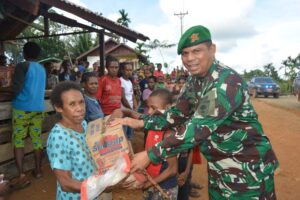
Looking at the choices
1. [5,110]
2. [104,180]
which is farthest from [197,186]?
[104,180]

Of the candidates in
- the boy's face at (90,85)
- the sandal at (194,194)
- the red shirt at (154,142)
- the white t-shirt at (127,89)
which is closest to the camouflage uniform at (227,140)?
the red shirt at (154,142)

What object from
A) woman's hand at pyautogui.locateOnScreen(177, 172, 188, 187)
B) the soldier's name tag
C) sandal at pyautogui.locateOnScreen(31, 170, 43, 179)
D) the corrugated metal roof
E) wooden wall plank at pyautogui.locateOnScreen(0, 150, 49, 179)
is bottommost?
sandal at pyautogui.locateOnScreen(31, 170, 43, 179)

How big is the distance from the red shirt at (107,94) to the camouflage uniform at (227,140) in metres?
3.19

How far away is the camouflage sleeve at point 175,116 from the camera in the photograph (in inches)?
95.0

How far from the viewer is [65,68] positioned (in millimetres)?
8523

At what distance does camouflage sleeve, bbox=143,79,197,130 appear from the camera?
2.41 m

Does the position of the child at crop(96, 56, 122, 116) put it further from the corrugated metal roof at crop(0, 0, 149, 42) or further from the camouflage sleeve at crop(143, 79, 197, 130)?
the camouflage sleeve at crop(143, 79, 197, 130)

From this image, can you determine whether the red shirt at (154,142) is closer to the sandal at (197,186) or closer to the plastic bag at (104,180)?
the plastic bag at (104,180)

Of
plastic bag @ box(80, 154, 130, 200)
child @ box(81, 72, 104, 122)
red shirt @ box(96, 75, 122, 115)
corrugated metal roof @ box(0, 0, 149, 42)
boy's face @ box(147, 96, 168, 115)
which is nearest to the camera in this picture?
plastic bag @ box(80, 154, 130, 200)

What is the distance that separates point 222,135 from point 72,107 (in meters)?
1.01

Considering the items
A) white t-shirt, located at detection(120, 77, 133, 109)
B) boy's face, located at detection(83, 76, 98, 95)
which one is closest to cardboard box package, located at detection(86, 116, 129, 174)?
boy's face, located at detection(83, 76, 98, 95)

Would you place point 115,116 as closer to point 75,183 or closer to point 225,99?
point 75,183

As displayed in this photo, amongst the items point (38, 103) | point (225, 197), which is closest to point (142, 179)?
point (225, 197)

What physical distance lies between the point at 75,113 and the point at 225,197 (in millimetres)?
1158
